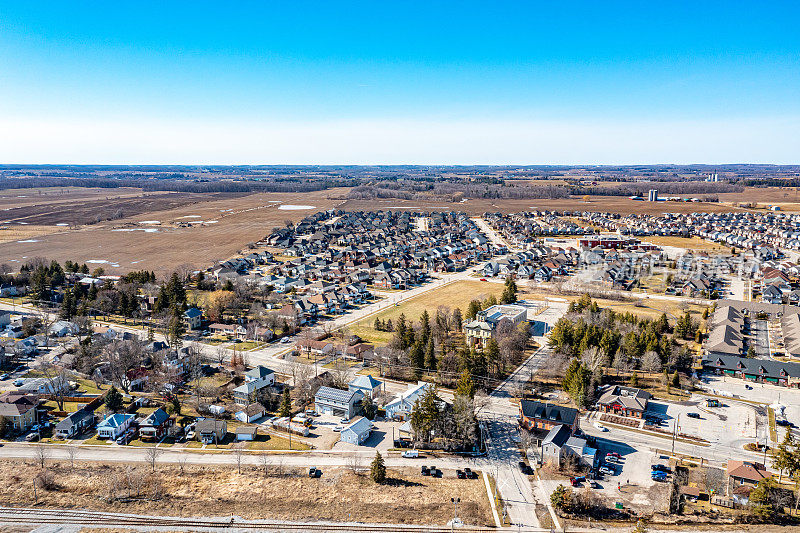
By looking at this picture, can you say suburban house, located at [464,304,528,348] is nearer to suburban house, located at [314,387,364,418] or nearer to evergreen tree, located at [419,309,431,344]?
evergreen tree, located at [419,309,431,344]

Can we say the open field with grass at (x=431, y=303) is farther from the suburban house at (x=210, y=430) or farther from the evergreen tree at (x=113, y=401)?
the evergreen tree at (x=113, y=401)

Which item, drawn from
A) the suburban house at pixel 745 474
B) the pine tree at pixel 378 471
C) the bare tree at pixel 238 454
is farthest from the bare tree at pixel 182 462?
the suburban house at pixel 745 474

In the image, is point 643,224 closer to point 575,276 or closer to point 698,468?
point 575,276

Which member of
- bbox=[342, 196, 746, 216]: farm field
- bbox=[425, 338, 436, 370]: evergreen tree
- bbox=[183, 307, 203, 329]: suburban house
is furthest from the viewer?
bbox=[342, 196, 746, 216]: farm field

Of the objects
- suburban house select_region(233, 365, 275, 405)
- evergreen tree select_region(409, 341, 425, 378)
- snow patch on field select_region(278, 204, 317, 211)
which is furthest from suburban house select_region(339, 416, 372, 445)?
snow patch on field select_region(278, 204, 317, 211)

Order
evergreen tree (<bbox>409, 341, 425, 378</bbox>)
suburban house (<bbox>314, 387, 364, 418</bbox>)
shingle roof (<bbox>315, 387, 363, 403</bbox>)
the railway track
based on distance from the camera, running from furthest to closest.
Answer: evergreen tree (<bbox>409, 341, 425, 378</bbox>) < shingle roof (<bbox>315, 387, 363, 403</bbox>) < suburban house (<bbox>314, 387, 364, 418</bbox>) < the railway track

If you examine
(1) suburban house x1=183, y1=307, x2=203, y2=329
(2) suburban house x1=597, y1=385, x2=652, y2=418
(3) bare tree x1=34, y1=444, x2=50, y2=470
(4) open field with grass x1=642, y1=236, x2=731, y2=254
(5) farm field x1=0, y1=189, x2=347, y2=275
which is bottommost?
(3) bare tree x1=34, y1=444, x2=50, y2=470

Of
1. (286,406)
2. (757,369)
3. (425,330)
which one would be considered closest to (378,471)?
(286,406)

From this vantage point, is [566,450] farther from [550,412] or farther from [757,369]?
[757,369]
